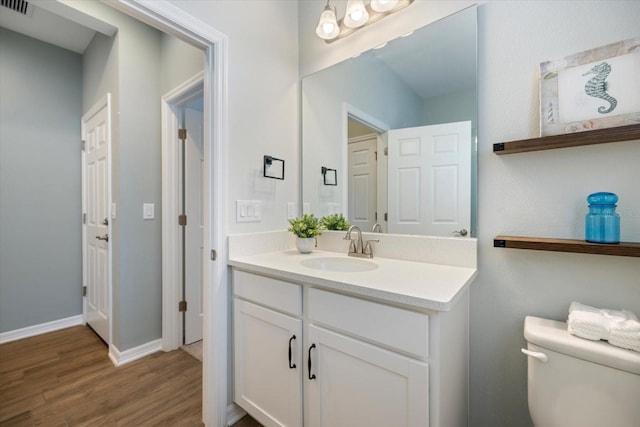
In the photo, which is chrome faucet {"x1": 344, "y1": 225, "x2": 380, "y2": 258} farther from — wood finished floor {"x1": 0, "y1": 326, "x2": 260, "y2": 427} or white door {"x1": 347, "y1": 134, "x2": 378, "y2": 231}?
wood finished floor {"x1": 0, "y1": 326, "x2": 260, "y2": 427}

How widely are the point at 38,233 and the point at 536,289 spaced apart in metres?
3.78

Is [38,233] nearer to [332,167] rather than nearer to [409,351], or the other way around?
[332,167]

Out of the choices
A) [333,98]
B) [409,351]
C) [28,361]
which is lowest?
[28,361]

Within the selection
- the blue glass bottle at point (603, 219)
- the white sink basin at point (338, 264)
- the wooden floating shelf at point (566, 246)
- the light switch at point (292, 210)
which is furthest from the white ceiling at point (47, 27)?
the blue glass bottle at point (603, 219)

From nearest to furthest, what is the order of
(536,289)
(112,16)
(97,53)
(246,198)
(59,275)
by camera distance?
(536,289)
(246,198)
(112,16)
(97,53)
(59,275)

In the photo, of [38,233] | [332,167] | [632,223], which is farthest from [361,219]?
[38,233]

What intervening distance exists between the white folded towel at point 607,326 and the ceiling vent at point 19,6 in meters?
3.77

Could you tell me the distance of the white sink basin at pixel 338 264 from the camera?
1446 mm

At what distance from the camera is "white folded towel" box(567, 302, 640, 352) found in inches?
30.8

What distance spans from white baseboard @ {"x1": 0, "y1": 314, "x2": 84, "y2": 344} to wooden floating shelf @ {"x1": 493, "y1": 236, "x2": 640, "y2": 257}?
369 centimetres

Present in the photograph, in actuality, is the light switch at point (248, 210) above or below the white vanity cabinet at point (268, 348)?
above

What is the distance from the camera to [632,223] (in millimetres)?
924

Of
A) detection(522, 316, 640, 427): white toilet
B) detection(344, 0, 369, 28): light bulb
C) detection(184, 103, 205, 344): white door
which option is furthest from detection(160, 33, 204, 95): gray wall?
detection(522, 316, 640, 427): white toilet

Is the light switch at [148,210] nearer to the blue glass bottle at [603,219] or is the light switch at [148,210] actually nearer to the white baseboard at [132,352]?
the white baseboard at [132,352]
